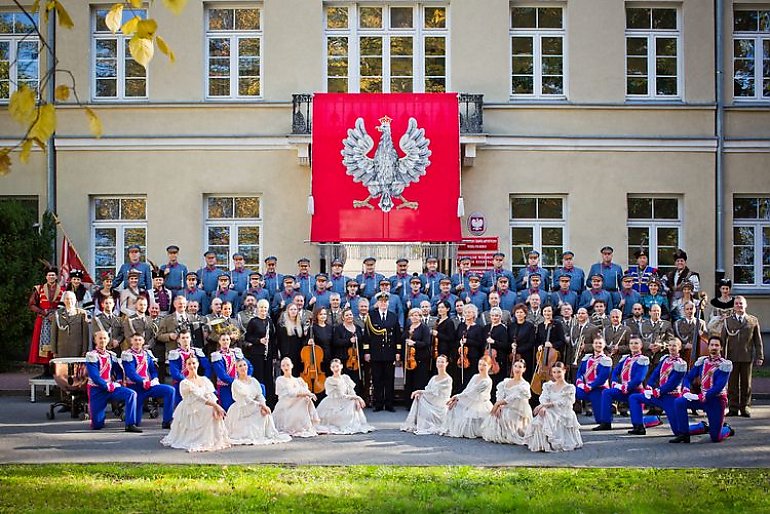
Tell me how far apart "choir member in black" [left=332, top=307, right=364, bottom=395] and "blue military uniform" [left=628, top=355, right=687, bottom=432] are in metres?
4.61

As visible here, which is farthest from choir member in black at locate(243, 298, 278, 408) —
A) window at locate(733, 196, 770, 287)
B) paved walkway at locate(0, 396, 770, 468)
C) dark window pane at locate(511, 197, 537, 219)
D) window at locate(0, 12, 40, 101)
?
window at locate(733, 196, 770, 287)

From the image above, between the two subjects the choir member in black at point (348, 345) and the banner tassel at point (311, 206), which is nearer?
the choir member in black at point (348, 345)

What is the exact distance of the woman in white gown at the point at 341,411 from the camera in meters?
14.0

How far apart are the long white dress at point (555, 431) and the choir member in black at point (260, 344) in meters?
5.10

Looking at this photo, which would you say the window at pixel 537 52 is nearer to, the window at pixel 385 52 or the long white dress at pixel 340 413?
the window at pixel 385 52

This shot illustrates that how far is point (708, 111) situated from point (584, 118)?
2.87m

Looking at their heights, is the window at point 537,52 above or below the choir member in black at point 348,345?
above

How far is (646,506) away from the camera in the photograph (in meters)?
8.94

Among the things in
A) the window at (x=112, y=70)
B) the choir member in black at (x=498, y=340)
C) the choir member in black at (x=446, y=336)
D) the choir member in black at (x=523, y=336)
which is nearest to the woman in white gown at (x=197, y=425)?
the choir member in black at (x=446, y=336)

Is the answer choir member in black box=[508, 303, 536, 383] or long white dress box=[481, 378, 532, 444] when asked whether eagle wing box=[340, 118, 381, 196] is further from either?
long white dress box=[481, 378, 532, 444]

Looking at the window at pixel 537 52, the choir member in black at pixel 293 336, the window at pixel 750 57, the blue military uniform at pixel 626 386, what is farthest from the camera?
the window at pixel 750 57

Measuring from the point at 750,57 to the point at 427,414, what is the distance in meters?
13.6

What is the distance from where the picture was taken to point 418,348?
53.3ft

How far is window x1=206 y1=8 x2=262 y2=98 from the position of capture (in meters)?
22.2
